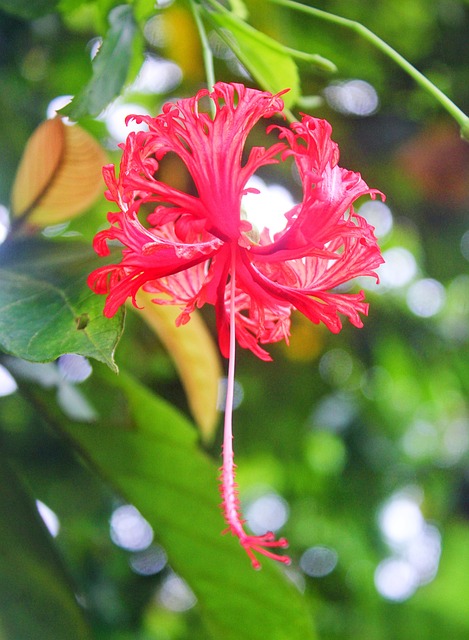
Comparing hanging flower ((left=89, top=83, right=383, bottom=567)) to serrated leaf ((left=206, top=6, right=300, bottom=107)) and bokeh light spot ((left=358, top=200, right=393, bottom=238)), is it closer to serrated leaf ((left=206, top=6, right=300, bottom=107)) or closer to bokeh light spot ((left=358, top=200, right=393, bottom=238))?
serrated leaf ((left=206, top=6, right=300, bottom=107))

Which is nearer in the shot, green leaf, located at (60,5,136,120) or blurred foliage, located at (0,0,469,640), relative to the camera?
green leaf, located at (60,5,136,120)

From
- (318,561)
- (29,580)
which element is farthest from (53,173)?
(318,561)

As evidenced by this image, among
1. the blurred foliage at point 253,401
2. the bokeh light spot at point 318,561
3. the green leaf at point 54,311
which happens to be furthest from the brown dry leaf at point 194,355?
the bokeh light spot at point 318,561

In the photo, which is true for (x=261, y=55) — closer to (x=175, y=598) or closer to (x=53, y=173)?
(x=53, y=173)

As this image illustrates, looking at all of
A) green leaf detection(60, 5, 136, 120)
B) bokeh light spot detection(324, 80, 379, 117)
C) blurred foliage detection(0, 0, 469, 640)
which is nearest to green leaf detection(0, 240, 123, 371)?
blurred foliage detection(0, 0, 469, 640)

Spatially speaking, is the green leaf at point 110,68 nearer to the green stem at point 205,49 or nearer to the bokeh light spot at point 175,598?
the green stem at point 205,49

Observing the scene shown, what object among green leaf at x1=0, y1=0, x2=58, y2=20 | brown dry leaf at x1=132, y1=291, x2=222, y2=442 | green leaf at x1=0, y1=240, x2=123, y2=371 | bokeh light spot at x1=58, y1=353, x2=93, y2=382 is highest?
green leaf at x1=0, y1=0, x2=58, y2=20
